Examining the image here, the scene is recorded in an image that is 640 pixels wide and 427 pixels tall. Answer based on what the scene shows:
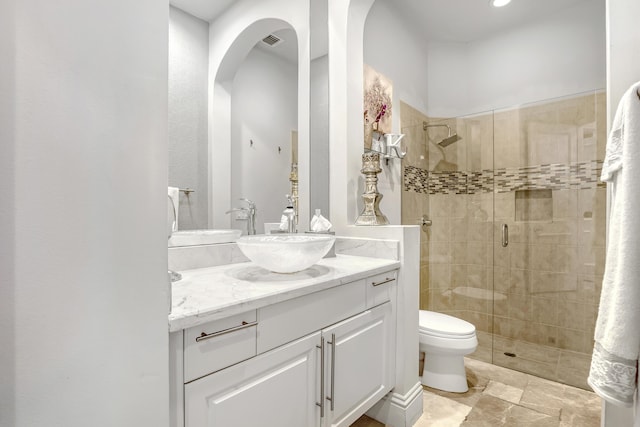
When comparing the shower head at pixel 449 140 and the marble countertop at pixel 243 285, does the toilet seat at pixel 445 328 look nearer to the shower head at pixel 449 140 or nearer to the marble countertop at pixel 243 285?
the marble countertop at pixel 243 285

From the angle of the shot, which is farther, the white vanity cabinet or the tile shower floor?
the tile shower floor

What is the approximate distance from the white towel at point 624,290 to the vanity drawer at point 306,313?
2.71 feet

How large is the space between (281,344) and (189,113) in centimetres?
108

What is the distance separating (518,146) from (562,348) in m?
1.57

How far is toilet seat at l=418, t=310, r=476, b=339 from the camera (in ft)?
6.17

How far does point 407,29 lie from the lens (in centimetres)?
269

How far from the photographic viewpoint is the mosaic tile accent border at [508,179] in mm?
2215

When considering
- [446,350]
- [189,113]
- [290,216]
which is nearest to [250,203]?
[290,216]

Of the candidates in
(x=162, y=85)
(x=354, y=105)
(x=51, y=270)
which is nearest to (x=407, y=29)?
(x=354, y=105)

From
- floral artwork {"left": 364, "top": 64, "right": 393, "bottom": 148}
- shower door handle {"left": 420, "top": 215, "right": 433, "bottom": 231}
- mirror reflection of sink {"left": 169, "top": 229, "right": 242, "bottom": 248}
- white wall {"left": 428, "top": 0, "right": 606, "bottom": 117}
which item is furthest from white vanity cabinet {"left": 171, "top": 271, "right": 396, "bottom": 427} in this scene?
white wall {"left": 428, "top": 0, "right": 606, "bottom": 117}

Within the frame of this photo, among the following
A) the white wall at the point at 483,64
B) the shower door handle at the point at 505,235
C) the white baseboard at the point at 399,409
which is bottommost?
the white baseboard at the point at 399,409

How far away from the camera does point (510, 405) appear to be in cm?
181

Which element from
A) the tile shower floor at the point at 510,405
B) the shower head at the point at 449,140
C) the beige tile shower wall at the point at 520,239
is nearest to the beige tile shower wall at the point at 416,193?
the beige tile shower wall at the point at 520,239

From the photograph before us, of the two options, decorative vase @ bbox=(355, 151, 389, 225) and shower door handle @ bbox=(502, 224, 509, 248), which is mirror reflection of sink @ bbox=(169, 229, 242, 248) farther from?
shower door handle @ bbox=(502, 224, 509, 248)
